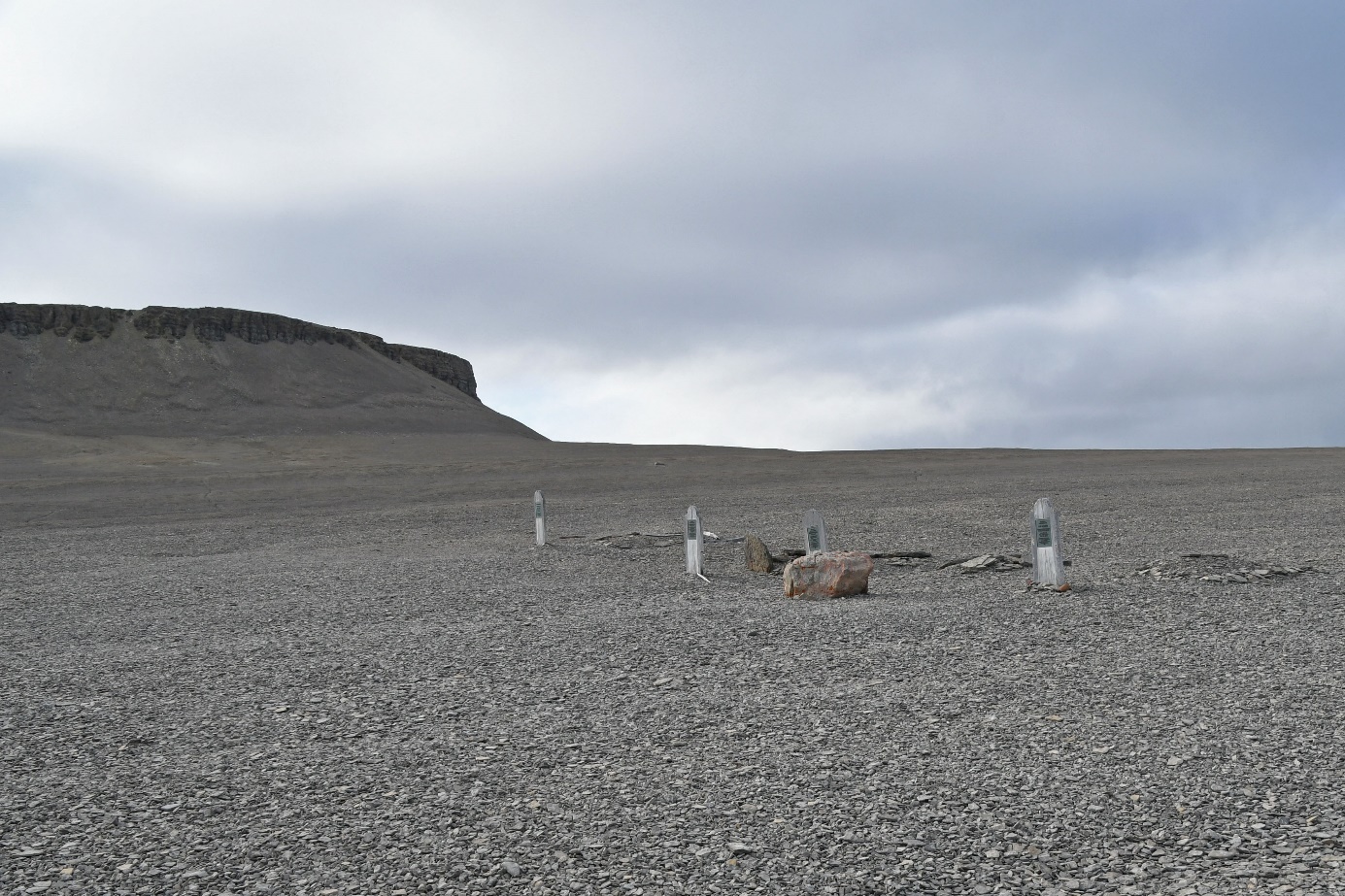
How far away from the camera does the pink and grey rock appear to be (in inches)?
435

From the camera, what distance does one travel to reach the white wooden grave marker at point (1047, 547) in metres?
10.8

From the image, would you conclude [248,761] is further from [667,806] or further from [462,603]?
[462,603]

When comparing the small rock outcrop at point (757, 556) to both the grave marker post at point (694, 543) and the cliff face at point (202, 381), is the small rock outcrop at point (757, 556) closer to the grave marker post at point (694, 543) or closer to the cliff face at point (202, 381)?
the grave marker post at point (694, 543)

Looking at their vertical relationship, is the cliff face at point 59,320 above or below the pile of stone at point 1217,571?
above

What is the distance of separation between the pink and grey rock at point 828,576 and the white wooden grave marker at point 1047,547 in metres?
1.71

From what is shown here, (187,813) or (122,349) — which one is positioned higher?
(122,349)

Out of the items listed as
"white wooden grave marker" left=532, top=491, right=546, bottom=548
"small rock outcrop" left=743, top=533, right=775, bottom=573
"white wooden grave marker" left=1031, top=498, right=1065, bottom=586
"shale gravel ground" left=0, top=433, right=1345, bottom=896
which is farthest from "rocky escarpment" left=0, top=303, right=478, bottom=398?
"white wooden grave marker" left=1031, top=498, right=1065, bottom=586

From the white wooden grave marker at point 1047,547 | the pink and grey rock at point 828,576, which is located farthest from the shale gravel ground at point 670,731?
the pink and grey rock at point 828,576

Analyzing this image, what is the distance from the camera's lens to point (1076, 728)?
5648 millimetres

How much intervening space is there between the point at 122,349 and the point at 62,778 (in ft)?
301

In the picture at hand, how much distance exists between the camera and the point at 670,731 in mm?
5887

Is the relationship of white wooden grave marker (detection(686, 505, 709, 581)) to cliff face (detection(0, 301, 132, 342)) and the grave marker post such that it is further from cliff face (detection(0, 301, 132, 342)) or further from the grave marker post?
cliff face (detection(0, 301, 132, 342))

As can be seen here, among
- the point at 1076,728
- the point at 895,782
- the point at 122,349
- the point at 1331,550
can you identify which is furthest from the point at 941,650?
the point at 122,349

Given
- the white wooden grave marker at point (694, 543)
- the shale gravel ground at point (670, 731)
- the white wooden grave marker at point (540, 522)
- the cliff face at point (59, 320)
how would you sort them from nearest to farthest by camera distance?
the shale gravel ground at point (670, 731) → the white wooden grave marker at point (694, 543) → the white wooden grave marker at point (540, 522) → the cliff face at point (59, 320)
